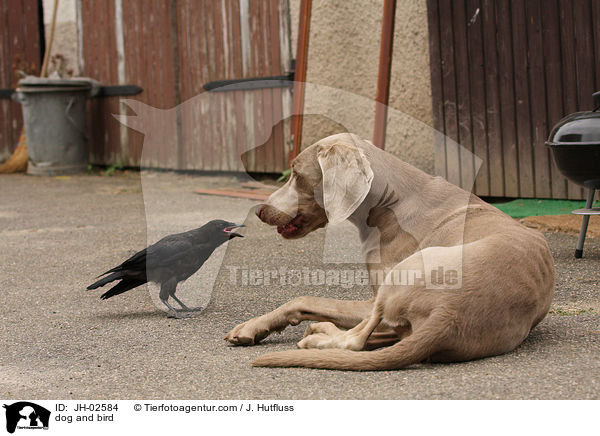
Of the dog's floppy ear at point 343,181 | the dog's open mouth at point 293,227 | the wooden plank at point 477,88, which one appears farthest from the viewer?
the wooden plank at point 477,88

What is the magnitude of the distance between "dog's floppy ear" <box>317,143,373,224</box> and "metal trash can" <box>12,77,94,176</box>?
32.7 feet

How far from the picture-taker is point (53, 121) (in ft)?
41.0

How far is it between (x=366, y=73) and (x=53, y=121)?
6170 mm

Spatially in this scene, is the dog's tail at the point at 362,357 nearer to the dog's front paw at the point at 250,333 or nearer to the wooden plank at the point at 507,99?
the dog's front paw at the point at 250,333

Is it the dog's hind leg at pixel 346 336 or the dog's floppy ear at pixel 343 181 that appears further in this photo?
the dog's floppy ear at pixel 343 181

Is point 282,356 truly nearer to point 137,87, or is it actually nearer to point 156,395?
point 156,395

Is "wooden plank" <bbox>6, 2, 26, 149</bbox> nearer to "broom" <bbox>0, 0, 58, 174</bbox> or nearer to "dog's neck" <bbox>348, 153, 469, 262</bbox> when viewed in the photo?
"broom" <bbox>0, 0, 58, 174</bbox>

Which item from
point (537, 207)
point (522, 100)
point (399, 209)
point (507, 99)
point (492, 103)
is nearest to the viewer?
point (399, 209)

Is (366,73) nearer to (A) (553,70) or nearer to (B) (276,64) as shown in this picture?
(B) (276,64)

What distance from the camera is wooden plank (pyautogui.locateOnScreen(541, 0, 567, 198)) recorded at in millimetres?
7070

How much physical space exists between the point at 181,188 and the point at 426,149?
3.38m

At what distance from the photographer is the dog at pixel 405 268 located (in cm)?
298

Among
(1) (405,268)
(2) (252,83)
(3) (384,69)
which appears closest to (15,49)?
(2) (252,83)
